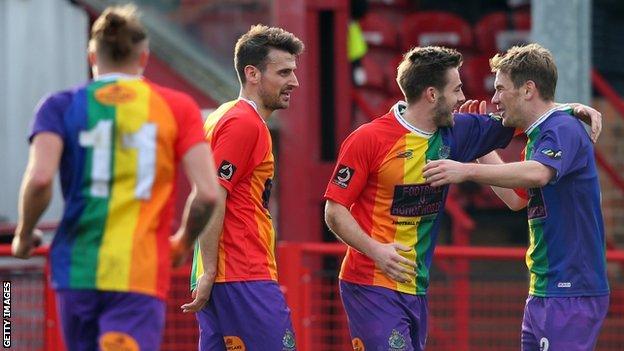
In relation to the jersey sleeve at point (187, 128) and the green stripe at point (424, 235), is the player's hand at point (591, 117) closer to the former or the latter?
the green stripe at point (424, 235)

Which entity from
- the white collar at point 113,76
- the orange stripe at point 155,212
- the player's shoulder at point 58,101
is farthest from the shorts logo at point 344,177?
the player's shoulder at point 58,101

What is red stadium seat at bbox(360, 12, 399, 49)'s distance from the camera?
14.0 metres

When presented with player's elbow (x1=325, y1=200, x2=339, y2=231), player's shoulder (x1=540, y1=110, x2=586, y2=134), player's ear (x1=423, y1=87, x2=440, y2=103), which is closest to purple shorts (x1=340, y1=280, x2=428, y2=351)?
player's elbow (x1=325, y1=200, x2=339, y2=231)

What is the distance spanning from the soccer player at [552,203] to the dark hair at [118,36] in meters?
1.82

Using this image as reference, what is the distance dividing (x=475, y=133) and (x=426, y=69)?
16.7 inches

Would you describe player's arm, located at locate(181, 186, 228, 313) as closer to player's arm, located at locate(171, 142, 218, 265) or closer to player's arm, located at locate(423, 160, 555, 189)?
player's arm, located at locate(423, 160, 555, 189)

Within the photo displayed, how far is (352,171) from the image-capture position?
7152mm

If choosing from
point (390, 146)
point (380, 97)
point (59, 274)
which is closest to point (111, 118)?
point (59, 274)

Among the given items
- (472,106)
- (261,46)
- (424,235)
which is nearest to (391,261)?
(424,235)

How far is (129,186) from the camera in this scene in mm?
5539

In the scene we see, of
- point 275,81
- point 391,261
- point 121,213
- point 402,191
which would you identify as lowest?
point 391,261

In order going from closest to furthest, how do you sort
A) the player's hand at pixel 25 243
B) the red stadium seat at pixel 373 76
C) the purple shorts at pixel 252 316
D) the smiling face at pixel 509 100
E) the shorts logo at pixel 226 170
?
the player's hand at pixel 25 243
the shorts logo at pixel 226 170
the purple shorts at pixel 252 316
the smiling face at pixel 509 100
the red stadium seat at pixel 373 76

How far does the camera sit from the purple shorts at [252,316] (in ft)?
23.0

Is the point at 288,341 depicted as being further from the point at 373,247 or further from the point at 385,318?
the point at 373,247
